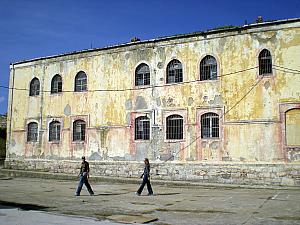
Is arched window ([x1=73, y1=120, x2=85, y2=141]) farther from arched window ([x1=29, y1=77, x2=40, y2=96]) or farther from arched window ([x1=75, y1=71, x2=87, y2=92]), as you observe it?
arched window ([x1=29, y1=77, x2=40, y2=96])

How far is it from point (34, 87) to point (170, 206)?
702 inches

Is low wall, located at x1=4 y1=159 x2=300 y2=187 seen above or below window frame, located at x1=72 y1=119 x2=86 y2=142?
below

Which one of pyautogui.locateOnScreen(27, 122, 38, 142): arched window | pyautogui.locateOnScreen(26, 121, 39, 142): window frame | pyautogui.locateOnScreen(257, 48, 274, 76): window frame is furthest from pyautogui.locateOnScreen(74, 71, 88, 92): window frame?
pyautogui.locateOnScreen(257, 48, 274, 76): window frame

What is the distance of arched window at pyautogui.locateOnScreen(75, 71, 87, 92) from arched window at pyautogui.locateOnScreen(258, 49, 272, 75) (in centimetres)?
1160

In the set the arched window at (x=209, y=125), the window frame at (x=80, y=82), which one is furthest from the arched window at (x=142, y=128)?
the window frame at (x=80, y=82)

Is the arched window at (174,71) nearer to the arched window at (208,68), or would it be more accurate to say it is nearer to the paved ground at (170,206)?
the arched window at (208,68)

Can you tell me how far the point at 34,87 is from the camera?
86.2 feet

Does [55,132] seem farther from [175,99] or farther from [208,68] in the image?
[208,68]

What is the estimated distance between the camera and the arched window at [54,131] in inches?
A: 967

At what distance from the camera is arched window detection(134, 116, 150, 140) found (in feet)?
70.0

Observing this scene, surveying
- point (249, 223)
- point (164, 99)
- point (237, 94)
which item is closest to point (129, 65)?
point (164, 99)

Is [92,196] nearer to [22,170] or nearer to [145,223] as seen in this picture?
[145,223]

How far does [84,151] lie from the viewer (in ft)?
75.8

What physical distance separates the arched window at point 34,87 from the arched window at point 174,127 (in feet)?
36.0
